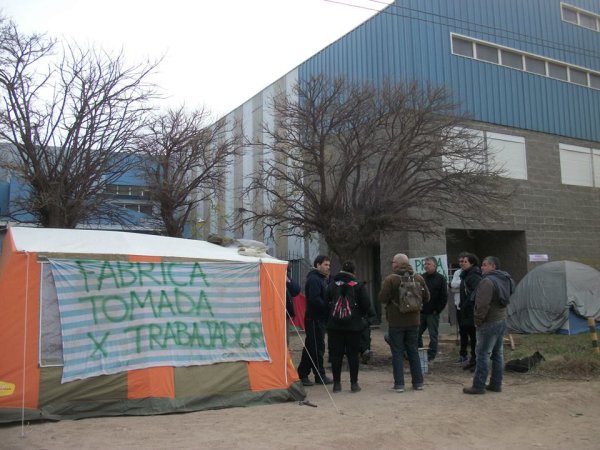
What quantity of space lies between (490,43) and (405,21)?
377 cm

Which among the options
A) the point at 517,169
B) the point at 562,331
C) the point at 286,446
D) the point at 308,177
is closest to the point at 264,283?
the point at 286,446

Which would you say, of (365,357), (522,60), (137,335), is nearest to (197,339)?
(137,335)

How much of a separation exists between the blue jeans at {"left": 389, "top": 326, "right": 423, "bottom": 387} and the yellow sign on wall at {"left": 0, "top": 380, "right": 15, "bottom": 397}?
4659mm

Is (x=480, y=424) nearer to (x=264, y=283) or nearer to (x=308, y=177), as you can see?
(x=264, y=283)

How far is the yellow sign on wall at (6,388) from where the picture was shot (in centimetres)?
581

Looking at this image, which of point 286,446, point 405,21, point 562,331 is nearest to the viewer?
point 286,446

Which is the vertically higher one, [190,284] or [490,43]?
[490,43]

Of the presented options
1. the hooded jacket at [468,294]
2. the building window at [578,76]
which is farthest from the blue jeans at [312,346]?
the building window at [578,76]

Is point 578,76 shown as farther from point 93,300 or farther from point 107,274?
point 93,300

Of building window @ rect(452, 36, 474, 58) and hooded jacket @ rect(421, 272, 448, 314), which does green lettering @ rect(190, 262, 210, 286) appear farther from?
building window @ rect(452, 36, 474, 58)

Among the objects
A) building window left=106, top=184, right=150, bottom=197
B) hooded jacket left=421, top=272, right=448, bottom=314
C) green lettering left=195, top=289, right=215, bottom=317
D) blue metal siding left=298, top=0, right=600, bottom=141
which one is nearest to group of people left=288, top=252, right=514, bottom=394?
hooded jacket left=421, top=272, right=448, bottom=314

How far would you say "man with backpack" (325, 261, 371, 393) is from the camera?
746 centimetres

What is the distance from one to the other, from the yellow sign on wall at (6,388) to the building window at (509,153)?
57.9ft

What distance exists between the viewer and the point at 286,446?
518 centimetres
